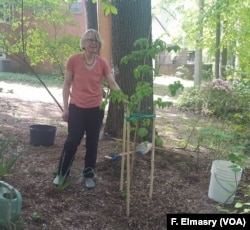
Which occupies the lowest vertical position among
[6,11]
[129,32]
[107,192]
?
[107,192]

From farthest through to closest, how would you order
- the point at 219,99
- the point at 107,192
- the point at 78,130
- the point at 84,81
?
the point at 219,99, the point at 107,192, the point at 78,130, the point at 84,81

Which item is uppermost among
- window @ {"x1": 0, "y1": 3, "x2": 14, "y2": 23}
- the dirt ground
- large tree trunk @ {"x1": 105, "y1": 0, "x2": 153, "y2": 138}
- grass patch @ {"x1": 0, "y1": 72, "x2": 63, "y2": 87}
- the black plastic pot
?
window @ {"x1": 0, "y1": 3, "x2": 14, "y2": 23}

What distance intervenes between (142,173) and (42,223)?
5.39 ft

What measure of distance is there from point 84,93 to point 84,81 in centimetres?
13

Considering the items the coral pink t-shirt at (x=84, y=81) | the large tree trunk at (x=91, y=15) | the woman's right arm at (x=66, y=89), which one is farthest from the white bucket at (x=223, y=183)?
the large tree trunk at (x=91, y=15)

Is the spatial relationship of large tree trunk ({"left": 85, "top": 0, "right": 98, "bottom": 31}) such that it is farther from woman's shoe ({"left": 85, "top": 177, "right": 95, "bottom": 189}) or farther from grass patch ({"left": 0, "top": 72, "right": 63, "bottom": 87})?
grass patch ({"left": 0, "top": 72, "right": 63, "bottom": 87})

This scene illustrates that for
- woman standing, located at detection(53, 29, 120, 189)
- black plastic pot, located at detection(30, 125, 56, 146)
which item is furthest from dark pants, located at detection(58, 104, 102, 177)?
black plastic pot, located at detection(30, 125, 56, 146)

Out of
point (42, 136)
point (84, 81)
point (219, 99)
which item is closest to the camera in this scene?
point (84, 81)

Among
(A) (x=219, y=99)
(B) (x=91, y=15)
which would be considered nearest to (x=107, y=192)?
(B) (x=91, y=15)

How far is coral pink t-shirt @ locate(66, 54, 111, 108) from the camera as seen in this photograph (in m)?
3.68

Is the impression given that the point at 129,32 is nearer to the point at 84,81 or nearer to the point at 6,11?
the point at 84,81

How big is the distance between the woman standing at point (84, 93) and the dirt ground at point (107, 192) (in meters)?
0.23

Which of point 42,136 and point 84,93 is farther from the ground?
point 84,93

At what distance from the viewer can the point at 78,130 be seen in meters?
3.78
